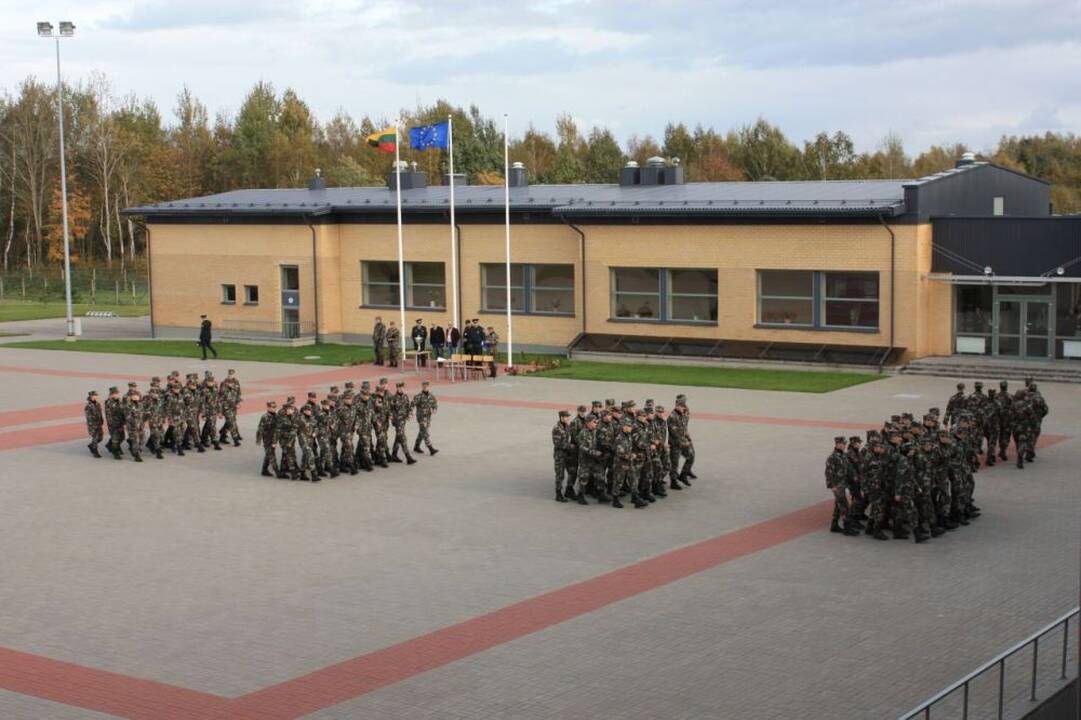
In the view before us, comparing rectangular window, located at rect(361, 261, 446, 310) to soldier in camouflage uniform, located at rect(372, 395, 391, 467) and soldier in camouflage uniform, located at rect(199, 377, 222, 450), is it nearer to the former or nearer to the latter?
soldier in camouflage uniform, located at rect(199, 377, 222, 450)

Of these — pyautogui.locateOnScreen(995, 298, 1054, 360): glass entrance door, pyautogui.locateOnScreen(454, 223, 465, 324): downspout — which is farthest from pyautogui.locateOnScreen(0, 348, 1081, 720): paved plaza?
pyautogui.locateOnScreen(454, 223, 465, 324): downspout

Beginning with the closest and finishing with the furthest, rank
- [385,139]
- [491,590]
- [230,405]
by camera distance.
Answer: [491,590]
[230,405]
[385,139]

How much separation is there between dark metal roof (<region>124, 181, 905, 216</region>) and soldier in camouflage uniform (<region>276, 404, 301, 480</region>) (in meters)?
18.6

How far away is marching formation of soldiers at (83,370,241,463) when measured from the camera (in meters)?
26.0

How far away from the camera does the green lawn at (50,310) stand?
213 ft

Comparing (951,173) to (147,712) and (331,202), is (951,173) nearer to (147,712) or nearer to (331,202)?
(331,202)

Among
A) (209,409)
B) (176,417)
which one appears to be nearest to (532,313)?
(209,409)

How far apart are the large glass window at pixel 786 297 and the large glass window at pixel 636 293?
131 inches

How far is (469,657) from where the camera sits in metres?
14.1

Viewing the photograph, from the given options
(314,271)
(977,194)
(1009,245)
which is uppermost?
(977,194)

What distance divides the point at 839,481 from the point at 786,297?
20.8 m

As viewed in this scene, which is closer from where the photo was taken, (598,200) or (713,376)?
(713,376)

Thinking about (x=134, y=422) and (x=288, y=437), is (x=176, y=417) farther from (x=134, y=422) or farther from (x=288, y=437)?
(x=288, y=437)

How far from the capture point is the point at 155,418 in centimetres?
2605
